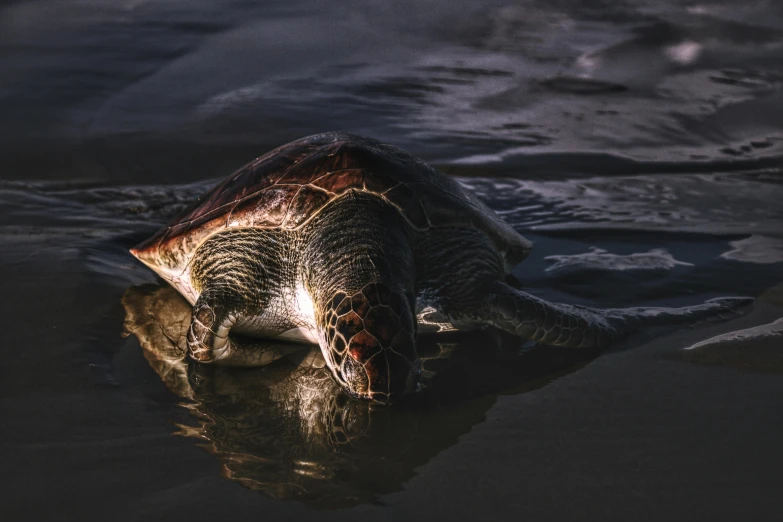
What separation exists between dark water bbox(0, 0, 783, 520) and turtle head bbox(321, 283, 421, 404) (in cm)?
19

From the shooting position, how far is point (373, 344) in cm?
328

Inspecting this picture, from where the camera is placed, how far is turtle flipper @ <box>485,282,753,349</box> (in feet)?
13.0

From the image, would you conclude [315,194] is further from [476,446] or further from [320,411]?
[476,446]

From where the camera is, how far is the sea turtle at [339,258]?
12.3ft

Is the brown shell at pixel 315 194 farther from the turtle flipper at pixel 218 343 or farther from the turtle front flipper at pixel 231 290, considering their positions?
the turtle flipper at pixel 218 343

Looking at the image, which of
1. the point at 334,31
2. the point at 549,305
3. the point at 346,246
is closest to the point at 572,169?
the point at 549,305

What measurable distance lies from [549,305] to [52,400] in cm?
242

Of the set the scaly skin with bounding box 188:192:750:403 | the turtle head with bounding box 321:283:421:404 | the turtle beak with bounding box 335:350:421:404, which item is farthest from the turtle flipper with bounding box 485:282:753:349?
the turtle beak with bounding box 335:350:421:404

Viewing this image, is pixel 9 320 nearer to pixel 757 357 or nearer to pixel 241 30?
pixel 757 357

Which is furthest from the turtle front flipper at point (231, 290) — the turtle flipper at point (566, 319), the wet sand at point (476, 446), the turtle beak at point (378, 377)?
the turtle flipper at point (566, 319)

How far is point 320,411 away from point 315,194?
127 cm

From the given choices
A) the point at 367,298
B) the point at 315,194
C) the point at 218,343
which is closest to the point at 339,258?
the point at 367,298

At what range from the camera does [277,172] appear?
4430mm

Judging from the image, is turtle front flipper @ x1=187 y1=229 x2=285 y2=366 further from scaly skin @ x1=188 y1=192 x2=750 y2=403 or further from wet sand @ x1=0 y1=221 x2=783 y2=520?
wet sand @ x1=0 y1=221 x2=783 y2=520
